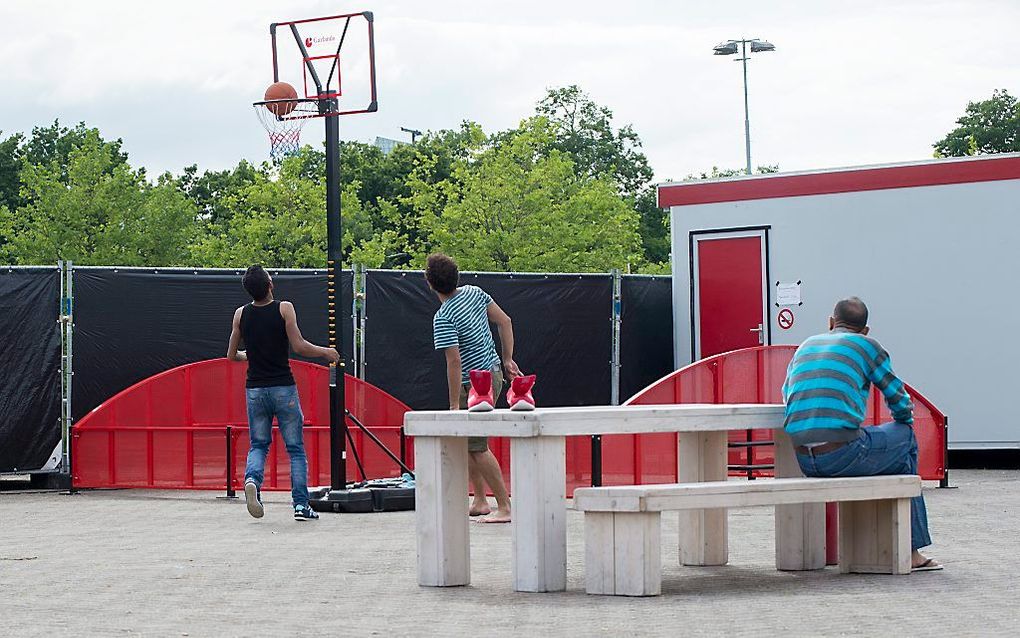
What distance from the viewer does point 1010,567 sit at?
8.54 metres

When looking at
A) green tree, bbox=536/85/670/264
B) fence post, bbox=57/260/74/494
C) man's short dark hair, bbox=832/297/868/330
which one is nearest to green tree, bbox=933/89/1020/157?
green tree, bbox=536/85/670/264

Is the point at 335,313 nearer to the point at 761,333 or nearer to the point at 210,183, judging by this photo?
the point at 761,333

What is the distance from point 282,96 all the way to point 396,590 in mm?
5971

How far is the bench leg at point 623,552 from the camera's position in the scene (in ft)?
24.3

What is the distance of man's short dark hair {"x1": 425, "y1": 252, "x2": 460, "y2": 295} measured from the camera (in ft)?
36.3

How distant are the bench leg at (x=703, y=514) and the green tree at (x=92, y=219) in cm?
3899

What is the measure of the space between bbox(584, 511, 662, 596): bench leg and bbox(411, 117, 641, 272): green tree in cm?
3489

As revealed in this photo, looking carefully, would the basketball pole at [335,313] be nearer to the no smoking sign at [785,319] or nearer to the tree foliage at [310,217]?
the no smoking sign at [785,319]

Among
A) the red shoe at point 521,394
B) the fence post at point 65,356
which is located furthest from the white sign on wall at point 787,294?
the red shoe at point 521,394

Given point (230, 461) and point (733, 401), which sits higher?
point (733, 401)

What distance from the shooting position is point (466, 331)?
11062mm

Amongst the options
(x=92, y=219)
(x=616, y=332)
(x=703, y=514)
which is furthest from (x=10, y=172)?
(x=703, y=514)

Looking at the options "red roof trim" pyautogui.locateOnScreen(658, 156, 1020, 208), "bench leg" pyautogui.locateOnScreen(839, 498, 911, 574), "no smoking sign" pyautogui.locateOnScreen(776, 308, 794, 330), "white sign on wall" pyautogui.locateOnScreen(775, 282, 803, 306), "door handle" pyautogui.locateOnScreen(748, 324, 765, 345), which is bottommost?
"bench leg" pyautogui.locateOnScreen(839, 498, 911, 574)

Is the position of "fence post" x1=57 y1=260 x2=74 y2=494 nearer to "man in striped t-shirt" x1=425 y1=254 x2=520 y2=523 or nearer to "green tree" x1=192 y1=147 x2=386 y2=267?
"man in striped t-shirt" x1=425 y1=254 x2=520 y2=523
